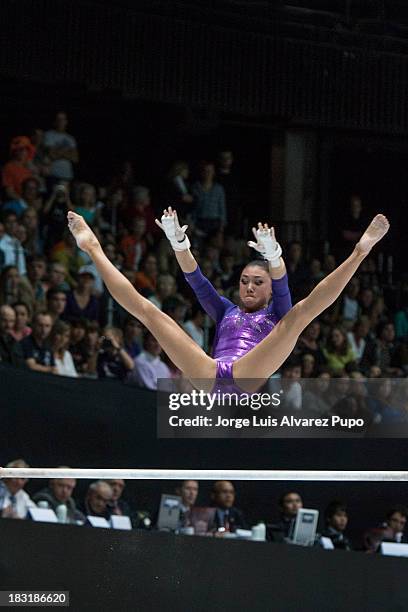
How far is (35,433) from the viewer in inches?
328

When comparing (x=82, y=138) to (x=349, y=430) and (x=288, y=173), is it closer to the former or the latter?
(x=288, y=173)

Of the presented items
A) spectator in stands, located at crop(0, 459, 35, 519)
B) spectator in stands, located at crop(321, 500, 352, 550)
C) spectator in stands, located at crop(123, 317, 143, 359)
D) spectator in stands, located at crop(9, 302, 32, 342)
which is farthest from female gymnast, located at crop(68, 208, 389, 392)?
spectator in stands, located at crop(123, 317, 143, 359)

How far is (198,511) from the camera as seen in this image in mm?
8484

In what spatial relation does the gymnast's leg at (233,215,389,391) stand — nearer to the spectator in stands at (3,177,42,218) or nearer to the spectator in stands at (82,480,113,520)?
the spectator in stands at (82,480,113,520)

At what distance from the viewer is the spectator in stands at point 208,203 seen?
Result: 12070 mm

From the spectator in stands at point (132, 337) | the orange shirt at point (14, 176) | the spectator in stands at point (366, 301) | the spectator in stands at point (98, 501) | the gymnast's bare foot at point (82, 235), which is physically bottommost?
the spectator in stands at point (98, 501)

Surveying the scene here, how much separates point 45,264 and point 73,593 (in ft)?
10.4

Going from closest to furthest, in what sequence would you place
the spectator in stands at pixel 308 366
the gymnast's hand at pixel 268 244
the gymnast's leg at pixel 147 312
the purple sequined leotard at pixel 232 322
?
the gymnast's hand at pixel 268 244, the gymnast's leg at pixel 147 312, the purple sequined leotard at pixel 232 322, the spectator in stands at pixel 308 366

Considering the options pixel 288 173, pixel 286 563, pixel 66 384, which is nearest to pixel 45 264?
pixel 66 384

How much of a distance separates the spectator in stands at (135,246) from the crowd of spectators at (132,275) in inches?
0.4

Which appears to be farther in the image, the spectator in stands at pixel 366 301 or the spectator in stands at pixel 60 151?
the spectator in stands at pixel 366 301

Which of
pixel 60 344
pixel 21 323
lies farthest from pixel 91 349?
pixel 21 323

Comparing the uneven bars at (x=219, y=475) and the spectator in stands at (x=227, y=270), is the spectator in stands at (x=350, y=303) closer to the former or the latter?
the spectator in stands at (x=227, y=270)

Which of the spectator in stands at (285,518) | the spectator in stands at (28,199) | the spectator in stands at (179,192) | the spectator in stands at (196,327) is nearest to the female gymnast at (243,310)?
the spectator in stands at (285,518)
